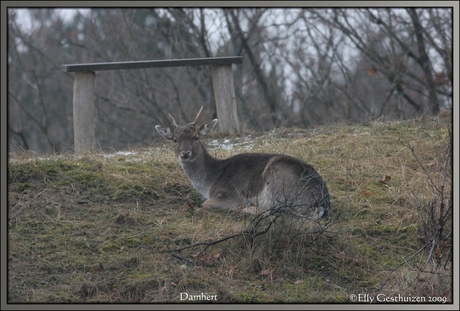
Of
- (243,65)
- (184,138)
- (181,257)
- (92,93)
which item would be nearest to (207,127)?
(184,138)

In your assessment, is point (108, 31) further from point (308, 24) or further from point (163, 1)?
point (163, 1)

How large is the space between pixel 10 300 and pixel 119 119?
21255mm

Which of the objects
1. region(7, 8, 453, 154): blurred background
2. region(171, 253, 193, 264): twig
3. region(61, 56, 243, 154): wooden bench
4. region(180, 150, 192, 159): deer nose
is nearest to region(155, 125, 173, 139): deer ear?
region(180, 150, 192, 159): deer nose

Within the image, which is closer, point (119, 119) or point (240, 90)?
point (240, 90)

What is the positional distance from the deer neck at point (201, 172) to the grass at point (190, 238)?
16cm

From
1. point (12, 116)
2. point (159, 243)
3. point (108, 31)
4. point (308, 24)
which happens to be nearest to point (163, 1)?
point (159, 243)

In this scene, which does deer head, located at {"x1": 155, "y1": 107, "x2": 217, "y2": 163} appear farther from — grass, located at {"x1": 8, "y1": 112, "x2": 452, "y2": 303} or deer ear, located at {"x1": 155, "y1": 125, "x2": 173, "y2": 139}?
grass, located at {"x1": 8, "y1": 112, "x2": 452, "y2": 303}

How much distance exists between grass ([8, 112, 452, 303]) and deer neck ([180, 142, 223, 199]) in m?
0.16

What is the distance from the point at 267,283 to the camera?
25.3ft

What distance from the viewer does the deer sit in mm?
9102

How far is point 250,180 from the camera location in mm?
9969

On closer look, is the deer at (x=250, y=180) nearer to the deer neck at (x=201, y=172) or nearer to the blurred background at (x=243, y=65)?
the deer neck at (x=201, y=172)

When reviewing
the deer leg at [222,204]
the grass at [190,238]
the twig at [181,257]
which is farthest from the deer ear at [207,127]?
the twig at [181,257]

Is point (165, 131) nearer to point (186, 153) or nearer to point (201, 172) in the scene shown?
point (186, 153)
